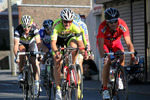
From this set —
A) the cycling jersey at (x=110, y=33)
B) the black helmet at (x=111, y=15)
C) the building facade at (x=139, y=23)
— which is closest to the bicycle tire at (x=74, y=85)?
the cycling jersey at (x=110, y=33)

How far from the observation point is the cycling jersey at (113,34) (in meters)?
8.02

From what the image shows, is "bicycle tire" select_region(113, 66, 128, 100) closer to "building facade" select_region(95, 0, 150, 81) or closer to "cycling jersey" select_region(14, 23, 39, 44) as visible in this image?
"cycling jersey" select_region(14, 23, 39, 44)

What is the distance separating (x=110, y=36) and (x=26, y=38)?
2548 millimetres

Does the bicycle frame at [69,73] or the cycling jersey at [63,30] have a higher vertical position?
the cycling jersey at [63,30]

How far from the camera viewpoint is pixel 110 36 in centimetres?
825

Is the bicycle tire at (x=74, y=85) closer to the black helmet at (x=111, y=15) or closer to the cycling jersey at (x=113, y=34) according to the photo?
the cycling jersey at (x=113, y=34)

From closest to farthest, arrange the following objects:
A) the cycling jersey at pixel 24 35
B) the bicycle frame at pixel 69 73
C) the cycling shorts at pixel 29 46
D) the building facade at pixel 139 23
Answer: the bicycle frame at pixel 69 73 → the cycling jersey at pixel 24 35 → the cycling shorts at pixel 29 46 → the building facade at pixel 139 23

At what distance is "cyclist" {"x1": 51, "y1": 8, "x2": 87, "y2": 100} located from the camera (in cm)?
819

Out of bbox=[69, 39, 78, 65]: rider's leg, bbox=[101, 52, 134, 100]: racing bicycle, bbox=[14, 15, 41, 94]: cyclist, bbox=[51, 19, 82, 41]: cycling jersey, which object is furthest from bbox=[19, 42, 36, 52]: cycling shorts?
bbox=[101, 52, 134, 100]: racing bicycle

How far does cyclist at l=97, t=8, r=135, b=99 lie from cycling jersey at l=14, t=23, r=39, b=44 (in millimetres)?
2184

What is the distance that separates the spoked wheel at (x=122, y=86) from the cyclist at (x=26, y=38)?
2.85 m

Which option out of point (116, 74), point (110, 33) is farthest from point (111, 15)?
point (116, 74)

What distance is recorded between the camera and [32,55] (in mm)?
9539

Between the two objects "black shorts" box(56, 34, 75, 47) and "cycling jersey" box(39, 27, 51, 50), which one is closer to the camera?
"black shorts" box(56, 34, 75, 47)
